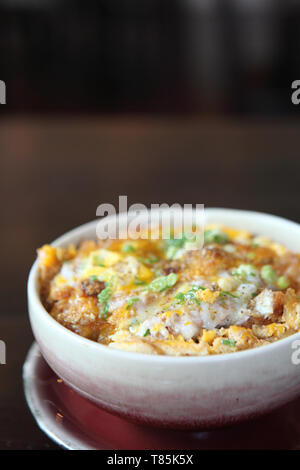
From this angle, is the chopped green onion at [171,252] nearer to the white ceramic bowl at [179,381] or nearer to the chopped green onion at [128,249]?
the chopped green onion at [128,249]

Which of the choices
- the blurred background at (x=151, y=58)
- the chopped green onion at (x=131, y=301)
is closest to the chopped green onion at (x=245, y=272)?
the chopped green onion at (x=131, y=301)

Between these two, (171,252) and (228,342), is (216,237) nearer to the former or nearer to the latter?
(171,252)

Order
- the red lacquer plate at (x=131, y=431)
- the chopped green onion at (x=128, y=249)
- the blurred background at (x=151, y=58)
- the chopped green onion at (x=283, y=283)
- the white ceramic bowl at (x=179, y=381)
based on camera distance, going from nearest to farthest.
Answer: the white ceramic bowl at (x=179, y=381) → the red lacquer plate at (x=131, y=431) → the chopped green onion at (x=283, y=283) → the chopped green onion at (x=128, y=249) → the blurred background at (x=151, y=58)

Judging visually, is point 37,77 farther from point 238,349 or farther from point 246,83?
point 238,349

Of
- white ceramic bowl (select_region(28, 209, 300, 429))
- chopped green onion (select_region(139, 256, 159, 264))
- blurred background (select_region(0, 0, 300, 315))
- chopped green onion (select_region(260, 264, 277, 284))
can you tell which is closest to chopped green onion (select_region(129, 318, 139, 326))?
white ceramic bowl (select_region(28, 209, 300, 429))

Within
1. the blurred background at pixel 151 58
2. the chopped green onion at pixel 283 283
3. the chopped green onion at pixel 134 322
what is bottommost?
the chopped green onion at pixel 134 322
